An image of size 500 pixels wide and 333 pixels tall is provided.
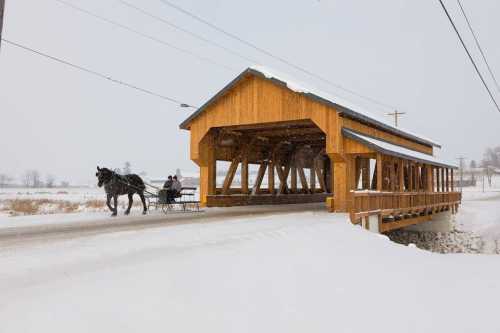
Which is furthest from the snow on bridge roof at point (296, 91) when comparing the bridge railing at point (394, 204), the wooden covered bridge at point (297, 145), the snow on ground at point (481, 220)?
the snow on ground at point (481, 220)

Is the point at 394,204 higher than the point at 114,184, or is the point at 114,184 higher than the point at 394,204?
the point at 114,184

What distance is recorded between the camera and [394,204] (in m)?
17.7

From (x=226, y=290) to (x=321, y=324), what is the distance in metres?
1.24

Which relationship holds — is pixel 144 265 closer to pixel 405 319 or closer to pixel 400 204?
pixel 405 319

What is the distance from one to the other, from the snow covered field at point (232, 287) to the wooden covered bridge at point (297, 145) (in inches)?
263

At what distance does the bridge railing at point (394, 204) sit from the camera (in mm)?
14148

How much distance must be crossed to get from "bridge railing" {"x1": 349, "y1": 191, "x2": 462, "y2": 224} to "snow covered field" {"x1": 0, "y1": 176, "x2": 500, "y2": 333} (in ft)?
18.4

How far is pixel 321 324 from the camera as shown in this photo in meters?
4.55

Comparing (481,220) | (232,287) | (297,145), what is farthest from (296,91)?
(481,220)

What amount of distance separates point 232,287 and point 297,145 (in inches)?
921

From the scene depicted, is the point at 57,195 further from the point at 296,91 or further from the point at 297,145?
the point at 296,91

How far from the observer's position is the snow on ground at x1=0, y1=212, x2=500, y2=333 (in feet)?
13.9

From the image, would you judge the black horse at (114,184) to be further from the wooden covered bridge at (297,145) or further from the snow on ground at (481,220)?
the snow on ground at (481,220)

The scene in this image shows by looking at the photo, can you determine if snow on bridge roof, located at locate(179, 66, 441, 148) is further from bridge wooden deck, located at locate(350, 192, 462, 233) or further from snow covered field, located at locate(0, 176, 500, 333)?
snow covered field, located at locate(0, 176, 500, 333)
